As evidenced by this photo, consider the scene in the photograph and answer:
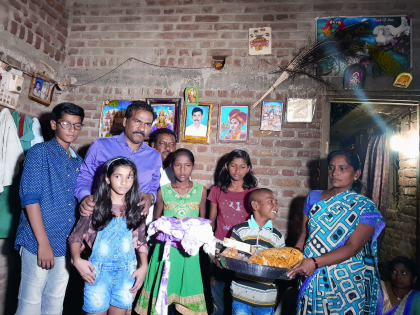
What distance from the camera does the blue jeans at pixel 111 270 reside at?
75.3 inches

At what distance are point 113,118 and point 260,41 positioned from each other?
6.57ft

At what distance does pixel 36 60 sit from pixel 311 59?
125 inches

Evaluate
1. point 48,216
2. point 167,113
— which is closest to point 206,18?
point 167,113

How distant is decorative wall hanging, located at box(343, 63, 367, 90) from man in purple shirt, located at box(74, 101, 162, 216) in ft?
7.37

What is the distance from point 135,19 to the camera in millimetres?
3684

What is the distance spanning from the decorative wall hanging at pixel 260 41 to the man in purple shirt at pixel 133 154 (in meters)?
1.67

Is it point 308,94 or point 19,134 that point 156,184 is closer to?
point 19,134

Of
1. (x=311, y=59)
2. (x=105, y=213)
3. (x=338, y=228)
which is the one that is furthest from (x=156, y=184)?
(x=311, y=59)

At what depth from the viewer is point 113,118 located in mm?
3521

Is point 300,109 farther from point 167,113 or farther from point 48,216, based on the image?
point 48,216

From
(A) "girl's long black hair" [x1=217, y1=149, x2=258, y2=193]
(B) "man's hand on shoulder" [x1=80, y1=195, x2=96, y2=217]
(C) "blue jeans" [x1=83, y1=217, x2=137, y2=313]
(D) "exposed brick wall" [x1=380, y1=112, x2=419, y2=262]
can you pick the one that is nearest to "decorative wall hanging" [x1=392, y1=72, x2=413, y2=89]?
(D) "exposed brick wall" [x1=380, y1=112, x2=419, y2=262]

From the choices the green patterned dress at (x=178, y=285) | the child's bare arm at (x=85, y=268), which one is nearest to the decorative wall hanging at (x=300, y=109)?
the green patterned dress at (x=178, y=285)

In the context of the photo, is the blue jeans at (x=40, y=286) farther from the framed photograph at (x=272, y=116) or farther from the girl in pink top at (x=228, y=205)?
the framed photograph at (x=272, y=116)

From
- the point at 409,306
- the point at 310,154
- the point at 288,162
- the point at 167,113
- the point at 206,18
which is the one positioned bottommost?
the point at 409,306
